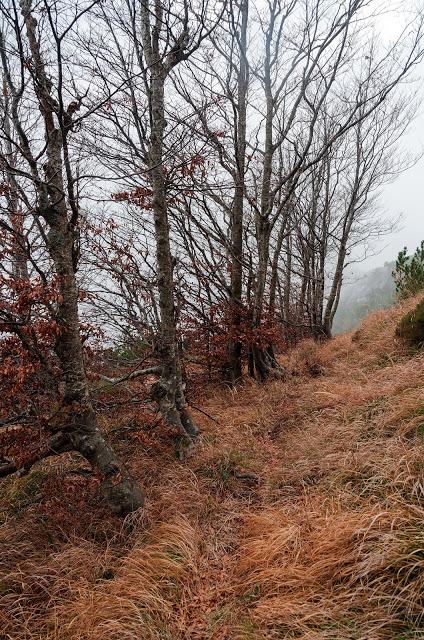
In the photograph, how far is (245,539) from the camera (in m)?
2.32

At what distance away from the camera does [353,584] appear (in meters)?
1.69

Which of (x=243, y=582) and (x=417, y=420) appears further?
(x=417, y=420)

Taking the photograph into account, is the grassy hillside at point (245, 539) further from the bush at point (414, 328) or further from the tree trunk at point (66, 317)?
the bush at point (414, 328)

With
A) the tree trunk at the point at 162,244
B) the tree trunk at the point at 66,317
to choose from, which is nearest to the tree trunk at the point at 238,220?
the tree trunk at the point at 162,244

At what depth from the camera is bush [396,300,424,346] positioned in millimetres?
4473

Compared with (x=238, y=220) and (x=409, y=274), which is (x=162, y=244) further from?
(x=409, y=274)

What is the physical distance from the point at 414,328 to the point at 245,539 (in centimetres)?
365

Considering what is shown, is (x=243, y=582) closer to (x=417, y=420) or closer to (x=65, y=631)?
(x=65, y=631)

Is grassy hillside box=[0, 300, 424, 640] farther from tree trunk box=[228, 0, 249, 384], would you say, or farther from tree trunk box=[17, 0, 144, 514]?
tree trunk box=[228, 0, 249, 384]

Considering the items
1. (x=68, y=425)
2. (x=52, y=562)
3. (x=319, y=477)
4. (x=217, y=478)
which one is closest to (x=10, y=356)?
(x=68, y=425)

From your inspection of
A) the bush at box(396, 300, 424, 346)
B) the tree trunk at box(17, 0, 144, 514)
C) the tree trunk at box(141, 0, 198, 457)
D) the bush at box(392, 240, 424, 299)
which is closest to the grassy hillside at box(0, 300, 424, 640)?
the tree trunk at box(17, 0, 144, 514)

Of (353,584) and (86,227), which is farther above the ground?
(86,227)

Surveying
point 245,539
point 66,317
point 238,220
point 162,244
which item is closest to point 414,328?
point 238,220

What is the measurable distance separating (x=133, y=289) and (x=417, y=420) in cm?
451
